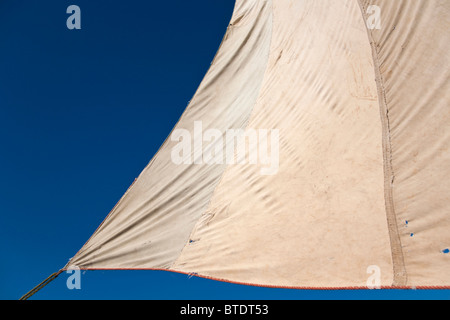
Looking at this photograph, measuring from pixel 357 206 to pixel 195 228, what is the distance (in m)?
1.45

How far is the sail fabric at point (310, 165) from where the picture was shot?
2.05 m

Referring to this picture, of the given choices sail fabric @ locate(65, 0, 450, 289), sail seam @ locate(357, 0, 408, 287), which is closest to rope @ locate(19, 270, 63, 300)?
sail fabric @ locate(65, 0, 450, 289)

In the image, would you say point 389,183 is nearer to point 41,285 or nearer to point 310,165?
point 310,165

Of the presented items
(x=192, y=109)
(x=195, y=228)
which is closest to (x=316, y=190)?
(x=195, y=228)

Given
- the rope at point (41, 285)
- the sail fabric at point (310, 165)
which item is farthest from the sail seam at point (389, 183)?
the rope at point (41, 285)

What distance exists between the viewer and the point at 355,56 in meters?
2.62

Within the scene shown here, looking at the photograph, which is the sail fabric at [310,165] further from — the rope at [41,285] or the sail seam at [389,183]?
the rope at [41,285]

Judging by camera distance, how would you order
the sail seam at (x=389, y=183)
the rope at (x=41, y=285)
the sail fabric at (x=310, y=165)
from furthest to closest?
the rope at (x=41, y=285)
the sail fabric at (x=310, y=165)
the sail seam at (x=389, y=183)

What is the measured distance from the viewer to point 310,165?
8.43 feet

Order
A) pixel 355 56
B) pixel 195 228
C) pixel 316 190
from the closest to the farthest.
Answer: pixel 316 190 → pixel 355 56 → pixel 195 228

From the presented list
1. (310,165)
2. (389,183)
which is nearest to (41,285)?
(310,165)

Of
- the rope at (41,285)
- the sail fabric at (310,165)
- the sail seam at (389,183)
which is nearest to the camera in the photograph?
the sail seam at (389,183)
